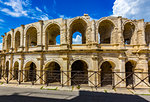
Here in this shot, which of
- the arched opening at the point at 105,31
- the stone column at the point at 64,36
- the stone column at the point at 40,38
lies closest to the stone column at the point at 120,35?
the arched opening at the point at 105,31

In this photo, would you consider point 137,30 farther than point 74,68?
No

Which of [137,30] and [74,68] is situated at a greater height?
[137,30]


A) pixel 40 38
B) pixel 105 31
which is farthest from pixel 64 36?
pixel 105 31

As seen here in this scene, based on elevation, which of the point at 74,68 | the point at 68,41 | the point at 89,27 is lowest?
the point at 74,68

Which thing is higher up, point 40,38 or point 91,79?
point 40,38

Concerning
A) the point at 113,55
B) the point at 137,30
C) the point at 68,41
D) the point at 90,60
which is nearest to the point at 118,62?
the point at 113,55

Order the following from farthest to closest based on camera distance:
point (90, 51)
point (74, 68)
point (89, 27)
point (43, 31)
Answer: point (74, 68)
point (43, 31)
point (89, 27)
point (90, 51)

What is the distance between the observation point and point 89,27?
9672mm

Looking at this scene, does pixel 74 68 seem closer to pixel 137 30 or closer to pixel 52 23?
pixel 52 23

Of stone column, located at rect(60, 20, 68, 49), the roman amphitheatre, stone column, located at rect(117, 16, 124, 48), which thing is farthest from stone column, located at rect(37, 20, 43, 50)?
stone column, located at rect(117, 16, 124, 48)

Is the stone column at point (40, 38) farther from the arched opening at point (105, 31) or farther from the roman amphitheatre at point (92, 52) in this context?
the arched opening at point (105, 31)

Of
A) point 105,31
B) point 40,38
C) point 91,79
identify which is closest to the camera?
point 91,79

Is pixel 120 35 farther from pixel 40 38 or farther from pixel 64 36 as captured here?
pixel 40 38

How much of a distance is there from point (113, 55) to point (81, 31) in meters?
6.75
